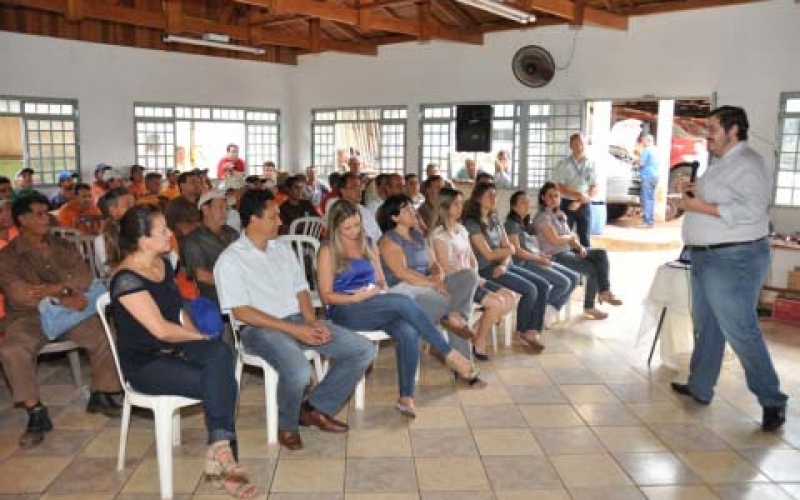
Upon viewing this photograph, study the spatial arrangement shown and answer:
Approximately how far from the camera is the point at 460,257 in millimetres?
4137

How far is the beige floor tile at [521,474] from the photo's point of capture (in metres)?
2.69

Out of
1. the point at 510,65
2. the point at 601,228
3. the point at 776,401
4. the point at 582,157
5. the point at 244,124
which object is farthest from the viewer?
the point at 244,124

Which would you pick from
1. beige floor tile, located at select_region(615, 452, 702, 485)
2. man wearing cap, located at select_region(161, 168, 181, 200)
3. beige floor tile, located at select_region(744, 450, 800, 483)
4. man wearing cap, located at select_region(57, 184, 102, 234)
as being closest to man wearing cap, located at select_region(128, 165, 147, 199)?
man wearing cap, located at select_region(161, 168, 181, 200)

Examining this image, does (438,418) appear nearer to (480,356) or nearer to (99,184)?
(480,356)

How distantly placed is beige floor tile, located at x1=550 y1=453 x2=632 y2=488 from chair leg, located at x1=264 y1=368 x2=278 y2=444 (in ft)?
4.02

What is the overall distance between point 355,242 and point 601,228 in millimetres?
6992

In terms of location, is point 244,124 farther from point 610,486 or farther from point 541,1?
point 610,486

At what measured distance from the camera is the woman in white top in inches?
161

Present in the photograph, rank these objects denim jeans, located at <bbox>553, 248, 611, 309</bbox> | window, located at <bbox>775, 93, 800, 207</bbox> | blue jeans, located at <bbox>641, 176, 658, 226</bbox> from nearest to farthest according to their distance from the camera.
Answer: denim jeans, located at <bbox>553, 248, 611, 309</bbox>
window, located at <bbox>775, 93, 800, 207</bbox>
blue jeans, located at <bbox>641, 176, 658, 226</bbox>

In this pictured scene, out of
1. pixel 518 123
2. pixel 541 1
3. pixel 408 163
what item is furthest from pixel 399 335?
pixel 408 163

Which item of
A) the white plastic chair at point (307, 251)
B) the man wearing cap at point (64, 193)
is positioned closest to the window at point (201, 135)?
the man wearing cap at point (64, 193)

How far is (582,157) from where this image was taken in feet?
21.9

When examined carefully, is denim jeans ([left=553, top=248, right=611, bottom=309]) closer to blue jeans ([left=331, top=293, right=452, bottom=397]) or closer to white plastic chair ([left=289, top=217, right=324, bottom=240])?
white plastic chair ([left=289, top=217, right=324, bottom=240])

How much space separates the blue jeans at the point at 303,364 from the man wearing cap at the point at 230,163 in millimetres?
7663
